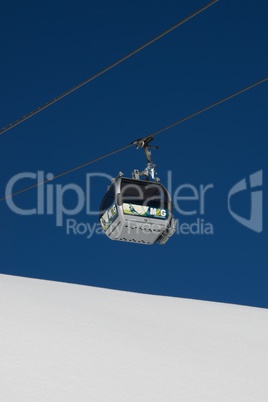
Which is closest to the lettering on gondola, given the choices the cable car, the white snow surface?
the cable car

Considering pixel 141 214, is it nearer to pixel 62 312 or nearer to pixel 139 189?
pixel 139 189

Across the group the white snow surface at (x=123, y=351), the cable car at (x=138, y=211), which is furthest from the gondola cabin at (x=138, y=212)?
the white snow surface at (x=123, y=351)

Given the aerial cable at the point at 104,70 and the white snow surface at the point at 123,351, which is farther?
the white snow surface at the point at 123,351

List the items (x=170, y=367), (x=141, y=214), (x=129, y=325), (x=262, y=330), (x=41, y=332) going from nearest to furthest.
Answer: (x=141, y=214)
(x=170, y=367)
(x=41, y=332)
(x=129, y=325)
(x=262, y=330)

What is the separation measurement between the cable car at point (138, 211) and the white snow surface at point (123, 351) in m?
2.64

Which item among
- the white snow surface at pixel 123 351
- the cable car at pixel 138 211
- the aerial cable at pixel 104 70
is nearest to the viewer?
the aerial cable at pixel 104 70

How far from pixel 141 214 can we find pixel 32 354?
425 centimetres

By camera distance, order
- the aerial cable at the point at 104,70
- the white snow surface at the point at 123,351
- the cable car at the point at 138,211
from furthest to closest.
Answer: the white snow surface at the point at 123,351
the cable car at the point at 138,211
the aerial cable at the point at 104,70

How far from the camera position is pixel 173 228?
1159cm

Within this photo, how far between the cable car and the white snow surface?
264 cm

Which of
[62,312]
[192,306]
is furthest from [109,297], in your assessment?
[62,312]

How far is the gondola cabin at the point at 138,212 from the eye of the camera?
11328 mm

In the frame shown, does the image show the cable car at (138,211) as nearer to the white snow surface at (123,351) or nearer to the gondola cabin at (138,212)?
the gondola cabin at (138,212)

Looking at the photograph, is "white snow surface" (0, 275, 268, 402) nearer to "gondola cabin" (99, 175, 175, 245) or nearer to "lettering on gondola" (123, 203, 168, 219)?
"gondola cabin" (99, 175, 175, 245)
